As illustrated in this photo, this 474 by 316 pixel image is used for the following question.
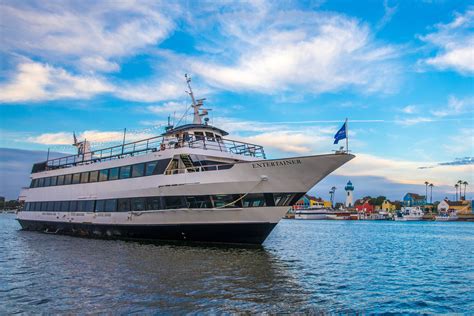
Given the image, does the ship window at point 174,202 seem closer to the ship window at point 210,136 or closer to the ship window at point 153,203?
the ship window at point 153,203

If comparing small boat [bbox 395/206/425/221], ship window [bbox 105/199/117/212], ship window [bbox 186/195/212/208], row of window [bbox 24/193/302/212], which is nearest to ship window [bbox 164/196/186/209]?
row of window [bbox 24/193/302/212]

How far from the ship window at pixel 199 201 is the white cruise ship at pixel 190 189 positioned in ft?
0.18

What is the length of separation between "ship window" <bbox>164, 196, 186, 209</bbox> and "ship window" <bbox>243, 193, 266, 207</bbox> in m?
3.63

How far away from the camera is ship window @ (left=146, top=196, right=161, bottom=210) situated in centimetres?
2250

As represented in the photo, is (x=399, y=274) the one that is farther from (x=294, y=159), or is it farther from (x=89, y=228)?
(x=89, y=228)

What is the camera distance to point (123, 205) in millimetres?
24734

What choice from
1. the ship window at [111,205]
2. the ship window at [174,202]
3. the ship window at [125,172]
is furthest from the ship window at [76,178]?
the ship window at [174,202]

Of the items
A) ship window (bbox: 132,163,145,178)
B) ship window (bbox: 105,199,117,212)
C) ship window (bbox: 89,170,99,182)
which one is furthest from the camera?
ship window (bbox: 89,170,99,182)

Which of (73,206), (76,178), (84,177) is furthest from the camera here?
(76,178)

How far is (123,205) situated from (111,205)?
1.52m

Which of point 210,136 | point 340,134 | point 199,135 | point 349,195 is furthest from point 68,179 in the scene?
point 349,195

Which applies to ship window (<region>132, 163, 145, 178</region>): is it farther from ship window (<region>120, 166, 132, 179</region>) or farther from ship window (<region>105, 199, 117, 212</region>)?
ship window (<region>105, 199, 117, 212</region>)

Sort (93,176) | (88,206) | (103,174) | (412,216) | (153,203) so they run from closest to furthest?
(153,203) → (103,174) → (88,206) → (93,176) → (412,216)

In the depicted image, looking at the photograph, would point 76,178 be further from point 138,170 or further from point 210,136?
point 210,136
